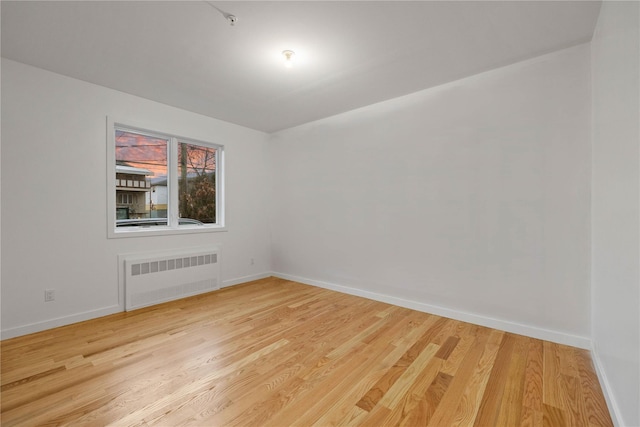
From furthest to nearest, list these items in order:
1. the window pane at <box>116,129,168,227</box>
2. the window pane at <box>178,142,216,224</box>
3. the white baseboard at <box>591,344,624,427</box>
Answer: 1. the window pane at <box>178,142,216,224</box>
2. the window pane at <box>116,129,168,227</box>
3. the white baseboard at <box>591,344,624,427</box>

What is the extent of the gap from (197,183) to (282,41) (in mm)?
2683

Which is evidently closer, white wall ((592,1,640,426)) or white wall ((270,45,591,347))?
white wall ((592,1,640,426))

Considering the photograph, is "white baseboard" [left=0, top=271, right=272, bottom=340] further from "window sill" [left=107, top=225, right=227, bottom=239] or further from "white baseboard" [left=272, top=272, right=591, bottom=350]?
"white baseboard" [left=272, top=272, right=591, bottom=350]

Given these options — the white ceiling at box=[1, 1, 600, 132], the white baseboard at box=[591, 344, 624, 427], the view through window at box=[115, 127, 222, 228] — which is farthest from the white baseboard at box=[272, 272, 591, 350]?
the white ceiling at box=[1, 1, 600, 132]

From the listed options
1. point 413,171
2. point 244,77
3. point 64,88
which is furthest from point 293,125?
point 64,88

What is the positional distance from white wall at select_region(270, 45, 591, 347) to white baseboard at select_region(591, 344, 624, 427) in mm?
327

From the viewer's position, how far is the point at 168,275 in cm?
366

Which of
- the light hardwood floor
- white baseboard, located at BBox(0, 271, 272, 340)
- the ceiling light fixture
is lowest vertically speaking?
the light hardwood floor

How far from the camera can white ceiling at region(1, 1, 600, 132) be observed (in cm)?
196

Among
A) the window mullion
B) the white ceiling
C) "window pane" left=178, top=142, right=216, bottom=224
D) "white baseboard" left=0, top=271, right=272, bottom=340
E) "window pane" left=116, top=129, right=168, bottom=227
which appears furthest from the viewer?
"window pane" left=178, top=142, right=216, bottom=224

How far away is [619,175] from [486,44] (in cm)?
149

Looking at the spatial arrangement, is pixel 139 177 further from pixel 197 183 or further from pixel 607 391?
pixel 607 391

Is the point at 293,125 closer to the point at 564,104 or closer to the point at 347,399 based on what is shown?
the point at 564,104

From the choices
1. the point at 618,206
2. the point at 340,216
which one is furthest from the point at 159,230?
the point at 618,206
